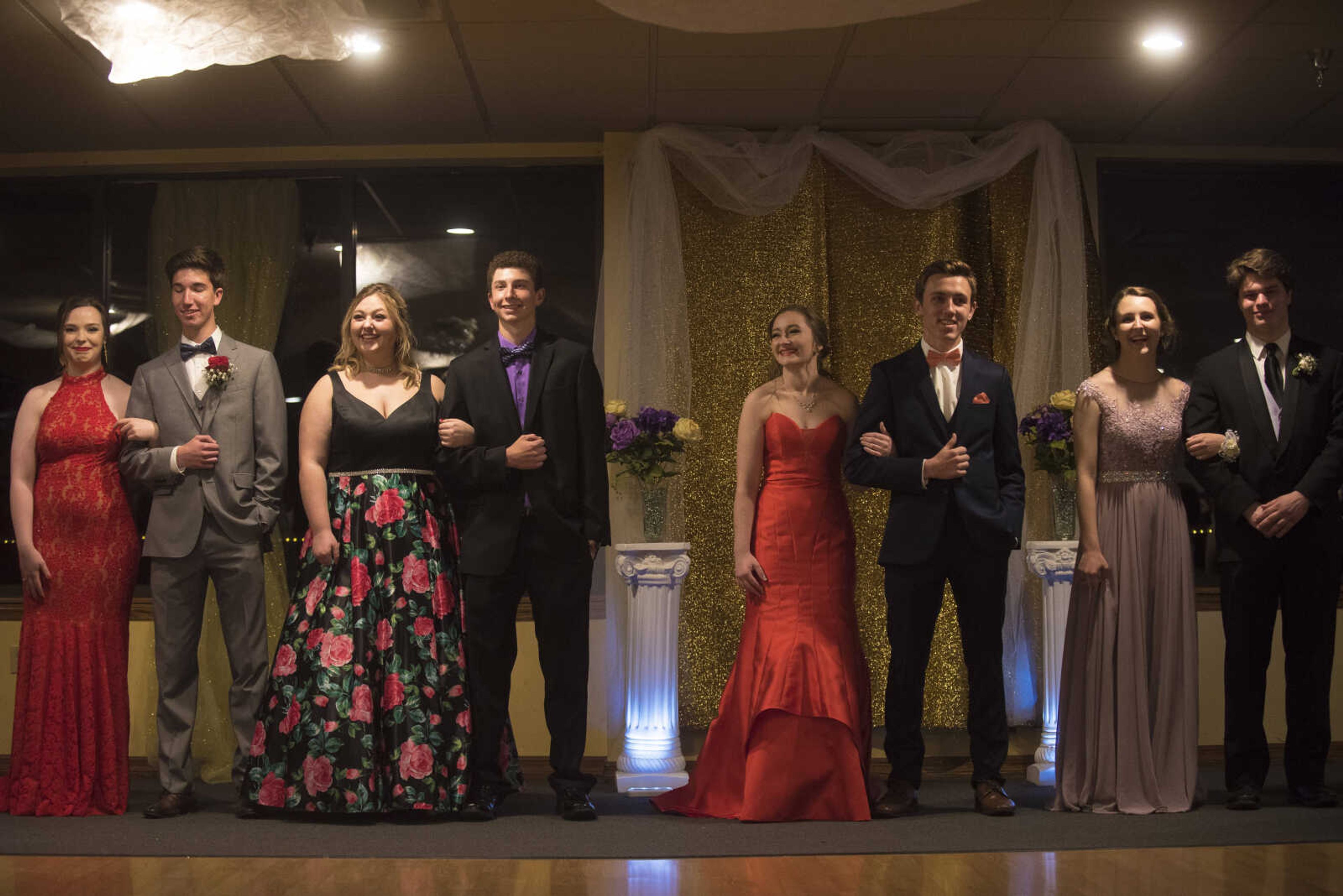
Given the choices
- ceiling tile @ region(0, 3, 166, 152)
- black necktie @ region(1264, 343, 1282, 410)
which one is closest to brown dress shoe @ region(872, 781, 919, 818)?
black necktie @ region(1264, 343, 1282, 410)

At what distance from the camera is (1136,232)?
6.33m

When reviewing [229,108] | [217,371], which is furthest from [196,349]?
[229,108]

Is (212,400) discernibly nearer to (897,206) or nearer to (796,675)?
(796,675)

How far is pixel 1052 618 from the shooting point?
5.18m

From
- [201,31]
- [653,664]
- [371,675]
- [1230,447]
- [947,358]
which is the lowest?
[653,664]

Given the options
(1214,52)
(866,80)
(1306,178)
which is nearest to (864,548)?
(866,80)

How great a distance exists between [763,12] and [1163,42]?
2168 mm

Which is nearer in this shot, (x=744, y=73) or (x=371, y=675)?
(x=371, y=675)

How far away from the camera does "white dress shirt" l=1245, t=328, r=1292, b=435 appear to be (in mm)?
4242

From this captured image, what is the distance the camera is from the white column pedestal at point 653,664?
5023 mm

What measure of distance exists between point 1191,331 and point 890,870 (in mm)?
4038

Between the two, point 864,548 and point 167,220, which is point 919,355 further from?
point 167,220

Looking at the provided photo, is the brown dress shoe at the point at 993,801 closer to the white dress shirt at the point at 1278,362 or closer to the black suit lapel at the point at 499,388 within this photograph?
the white dress shirt at the point at 1278,362

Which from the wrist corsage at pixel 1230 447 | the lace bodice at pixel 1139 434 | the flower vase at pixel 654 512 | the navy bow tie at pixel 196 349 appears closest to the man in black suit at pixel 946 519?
the lace bodice at pixel 1139 434
